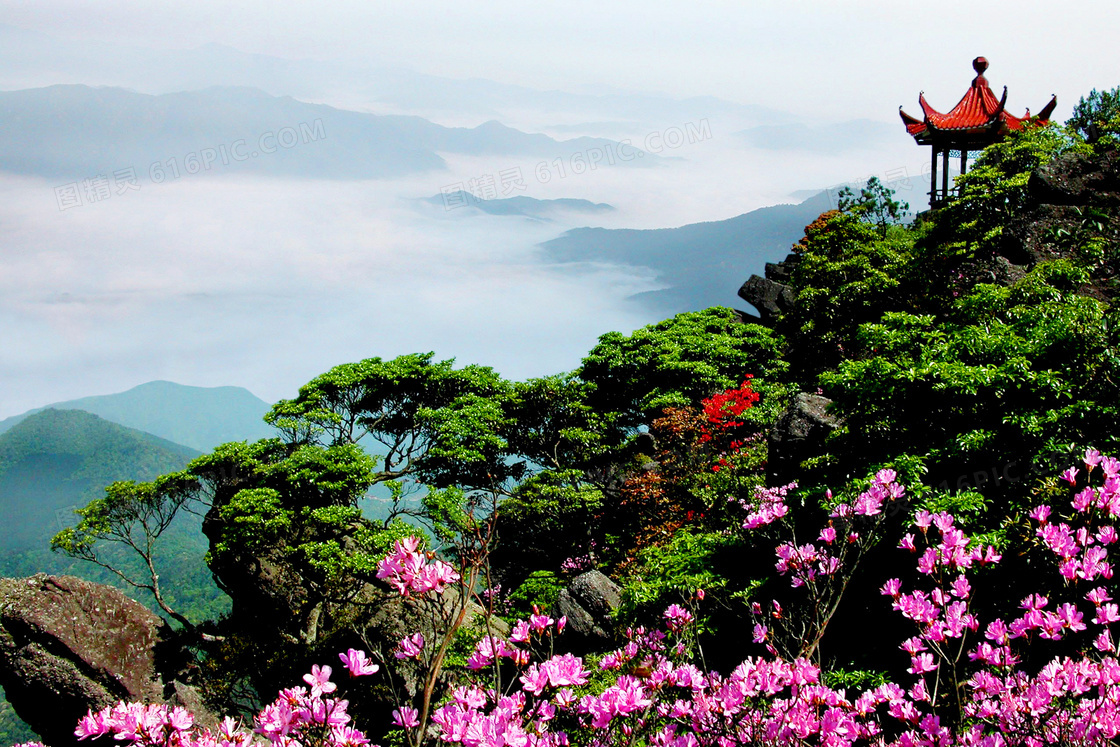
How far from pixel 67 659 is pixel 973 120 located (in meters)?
27.1

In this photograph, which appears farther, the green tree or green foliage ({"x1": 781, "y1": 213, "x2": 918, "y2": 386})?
the green tree

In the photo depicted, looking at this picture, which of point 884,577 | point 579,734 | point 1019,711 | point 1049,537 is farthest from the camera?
point 884,577

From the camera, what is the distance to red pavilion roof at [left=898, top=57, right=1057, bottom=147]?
20984mm

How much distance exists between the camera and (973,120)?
70.6ft

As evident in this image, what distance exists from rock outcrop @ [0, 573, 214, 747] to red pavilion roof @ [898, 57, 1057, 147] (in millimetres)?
24814

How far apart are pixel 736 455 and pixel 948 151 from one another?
640 inches

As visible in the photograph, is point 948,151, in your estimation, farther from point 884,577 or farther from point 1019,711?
point 1019,711

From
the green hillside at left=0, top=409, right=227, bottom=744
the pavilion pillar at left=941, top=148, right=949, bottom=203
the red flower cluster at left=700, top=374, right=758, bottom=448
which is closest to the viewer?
the red flower cluster at left=700, top=374, right=758, bottom=448

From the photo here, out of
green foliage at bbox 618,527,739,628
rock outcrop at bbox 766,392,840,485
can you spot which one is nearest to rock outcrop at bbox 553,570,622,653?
green foliage at bbox 618,527,739,628

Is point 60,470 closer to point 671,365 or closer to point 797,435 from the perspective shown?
point 671,365

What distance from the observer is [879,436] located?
295 inches

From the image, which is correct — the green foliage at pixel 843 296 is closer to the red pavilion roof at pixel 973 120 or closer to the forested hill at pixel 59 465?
the red pavilion roof at pixel 973 120

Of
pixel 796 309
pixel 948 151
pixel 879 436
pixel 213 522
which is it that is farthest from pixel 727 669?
pixel 948 151

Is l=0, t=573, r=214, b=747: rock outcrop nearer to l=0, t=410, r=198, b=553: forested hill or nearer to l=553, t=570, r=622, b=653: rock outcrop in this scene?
l=553, t=570, r=622, b=653: rock outcrop
